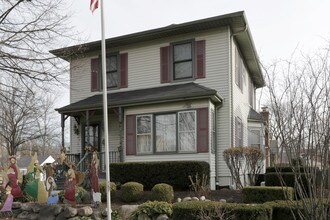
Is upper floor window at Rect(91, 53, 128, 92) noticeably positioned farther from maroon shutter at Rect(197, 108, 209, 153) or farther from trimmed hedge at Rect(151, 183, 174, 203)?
trimmed hedge at Rect(151, 183, 174, 203)

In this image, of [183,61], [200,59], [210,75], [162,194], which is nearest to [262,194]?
[162,194]

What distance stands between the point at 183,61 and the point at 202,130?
10.8 feet

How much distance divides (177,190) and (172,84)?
4.72 metres

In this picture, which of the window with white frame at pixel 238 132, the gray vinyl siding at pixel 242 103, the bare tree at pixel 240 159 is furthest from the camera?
the window with white frame at pixel 238 132

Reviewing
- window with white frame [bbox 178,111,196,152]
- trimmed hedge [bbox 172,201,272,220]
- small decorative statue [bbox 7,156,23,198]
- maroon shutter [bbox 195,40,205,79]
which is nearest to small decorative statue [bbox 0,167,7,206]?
small decorative statue [bbox 7,156,23,198]

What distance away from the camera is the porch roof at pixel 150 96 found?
1362 centimetres

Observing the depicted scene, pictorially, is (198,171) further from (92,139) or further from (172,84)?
(92,139)

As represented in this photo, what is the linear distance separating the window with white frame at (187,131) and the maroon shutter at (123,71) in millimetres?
3705

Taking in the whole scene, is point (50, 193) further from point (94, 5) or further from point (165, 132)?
point (94, 5)

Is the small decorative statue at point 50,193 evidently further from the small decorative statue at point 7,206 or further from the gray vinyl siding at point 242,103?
the gray vinyl siding at point 242,103

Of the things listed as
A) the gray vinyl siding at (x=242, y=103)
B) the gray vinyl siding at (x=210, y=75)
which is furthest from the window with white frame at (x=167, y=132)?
the gray vinyl siding at (x=242, y=103)

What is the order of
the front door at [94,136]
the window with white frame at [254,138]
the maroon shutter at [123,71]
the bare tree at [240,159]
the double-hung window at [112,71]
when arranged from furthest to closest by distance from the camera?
the window with white frame at [254,138] → the front door at [94,136] → the double-hung window at [112,71] → the maroon shutter at [123,71] → the bare tree at [240,159]

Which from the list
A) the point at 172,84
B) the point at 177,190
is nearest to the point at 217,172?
the point at 177,190

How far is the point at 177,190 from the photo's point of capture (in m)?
12.8
